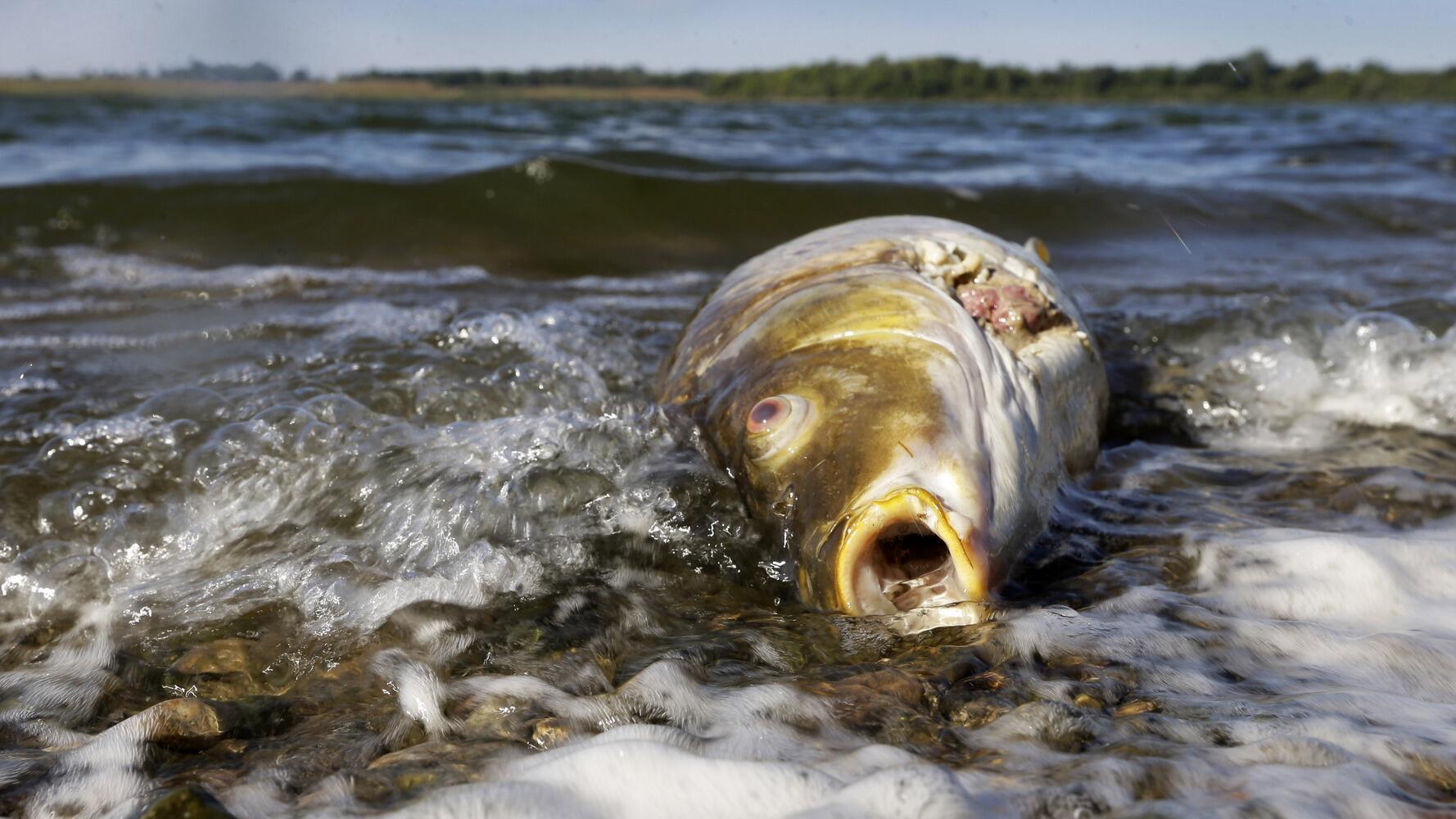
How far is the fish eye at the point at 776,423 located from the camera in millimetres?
2430

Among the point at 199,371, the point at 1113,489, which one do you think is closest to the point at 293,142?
the point at 199,371

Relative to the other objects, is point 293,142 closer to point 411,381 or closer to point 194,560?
point 411,381

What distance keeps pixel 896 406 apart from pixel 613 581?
31.1 inches

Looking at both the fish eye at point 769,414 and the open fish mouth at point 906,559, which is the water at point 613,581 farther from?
the fish eye at point 769,414

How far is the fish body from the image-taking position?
2170 millimetres

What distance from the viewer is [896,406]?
2326 mm

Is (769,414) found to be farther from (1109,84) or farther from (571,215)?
(1109,84)

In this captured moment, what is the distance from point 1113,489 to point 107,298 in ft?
16.1

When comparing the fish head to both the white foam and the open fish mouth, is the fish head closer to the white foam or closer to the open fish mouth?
the open fish mouth

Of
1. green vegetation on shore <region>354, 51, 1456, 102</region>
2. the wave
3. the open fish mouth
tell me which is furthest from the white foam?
green vegetation on shore <region>354, 51, 1456, 102</region>

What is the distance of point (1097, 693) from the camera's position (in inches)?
81.0

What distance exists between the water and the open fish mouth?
0.08 meters

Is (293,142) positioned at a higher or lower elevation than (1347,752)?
higher

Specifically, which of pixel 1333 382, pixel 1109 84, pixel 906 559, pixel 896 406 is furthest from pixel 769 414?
pixel 1109 84
